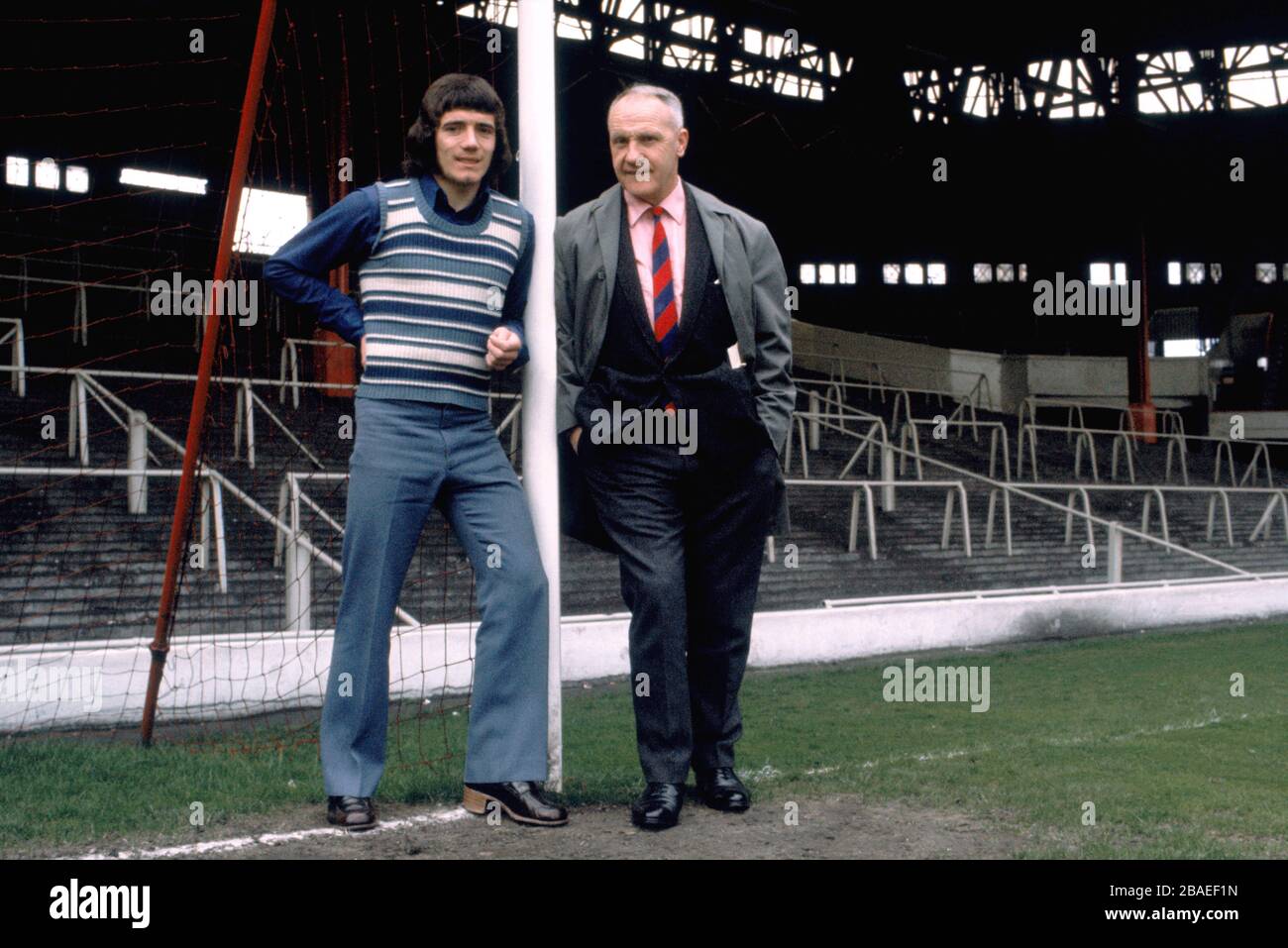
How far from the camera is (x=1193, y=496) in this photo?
17.2 m

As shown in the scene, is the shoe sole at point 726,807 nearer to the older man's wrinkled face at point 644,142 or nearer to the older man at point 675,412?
the older man at point 675,412

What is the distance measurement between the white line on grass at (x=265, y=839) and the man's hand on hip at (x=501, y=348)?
45.7 inches

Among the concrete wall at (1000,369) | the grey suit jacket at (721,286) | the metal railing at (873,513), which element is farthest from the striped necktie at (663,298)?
the concrete wall at (1000,369)

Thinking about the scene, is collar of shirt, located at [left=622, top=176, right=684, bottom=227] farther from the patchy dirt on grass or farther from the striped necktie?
the patchy dirt on grass

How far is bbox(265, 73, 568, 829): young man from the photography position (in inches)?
131

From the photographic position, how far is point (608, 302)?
11.6ft

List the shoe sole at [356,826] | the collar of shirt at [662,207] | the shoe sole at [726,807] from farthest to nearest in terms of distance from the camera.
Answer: the collar of shirt at [662,207] < the shoe sole at [726,807] < the shoe sole at [356,826]

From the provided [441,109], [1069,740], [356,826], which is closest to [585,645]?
[1069,740]

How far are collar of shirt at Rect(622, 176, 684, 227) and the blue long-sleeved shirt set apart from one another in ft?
1.33

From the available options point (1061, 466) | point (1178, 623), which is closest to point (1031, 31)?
point (1061, 466)

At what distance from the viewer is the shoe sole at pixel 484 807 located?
332cm

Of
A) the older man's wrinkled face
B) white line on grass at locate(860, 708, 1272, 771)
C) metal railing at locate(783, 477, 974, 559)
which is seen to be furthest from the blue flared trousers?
metal railing at locate(783, 477, 974, 559)

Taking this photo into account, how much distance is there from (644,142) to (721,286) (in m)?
0.43
